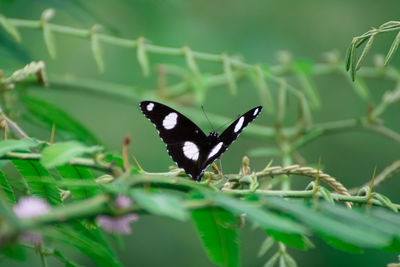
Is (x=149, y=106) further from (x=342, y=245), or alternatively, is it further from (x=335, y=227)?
(x=335, y=227)

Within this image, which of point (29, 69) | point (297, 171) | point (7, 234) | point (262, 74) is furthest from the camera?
point (262, 74)

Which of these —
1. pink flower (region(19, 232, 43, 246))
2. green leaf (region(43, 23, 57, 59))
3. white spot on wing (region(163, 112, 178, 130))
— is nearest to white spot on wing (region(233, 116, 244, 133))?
white spot on wing (region(163, 112, 178, 130))

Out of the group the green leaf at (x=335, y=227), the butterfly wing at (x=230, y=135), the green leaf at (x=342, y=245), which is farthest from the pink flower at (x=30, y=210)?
the butterfly wing at (x=230, y=135)

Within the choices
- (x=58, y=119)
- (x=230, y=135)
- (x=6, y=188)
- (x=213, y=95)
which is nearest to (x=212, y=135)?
(x=230, y=135)

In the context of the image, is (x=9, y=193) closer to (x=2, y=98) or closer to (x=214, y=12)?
(x=2, y=98)

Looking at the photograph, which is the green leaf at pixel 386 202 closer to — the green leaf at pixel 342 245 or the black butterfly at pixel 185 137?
the green leaf at pixel 342 245

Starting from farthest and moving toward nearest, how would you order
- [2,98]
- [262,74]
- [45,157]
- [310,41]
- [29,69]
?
[310,41] < [262,74] < [2,98] < [29,69] < [45,157]

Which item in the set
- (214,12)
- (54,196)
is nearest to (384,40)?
(214,12)
